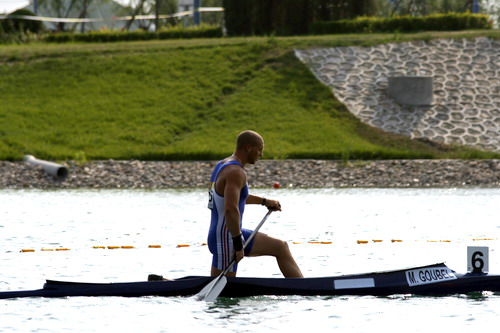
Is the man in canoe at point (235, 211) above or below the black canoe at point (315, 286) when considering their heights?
above

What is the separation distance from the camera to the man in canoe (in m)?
11.8

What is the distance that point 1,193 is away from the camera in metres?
29.4

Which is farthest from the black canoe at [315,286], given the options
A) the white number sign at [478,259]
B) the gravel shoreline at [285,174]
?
the gravel shoreline at [285,174]

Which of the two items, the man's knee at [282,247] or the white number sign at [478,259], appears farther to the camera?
the white number sign at [478,259]

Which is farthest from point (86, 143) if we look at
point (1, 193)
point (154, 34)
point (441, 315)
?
point (441, 315)

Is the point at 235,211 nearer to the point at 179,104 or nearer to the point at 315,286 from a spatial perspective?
the point at 315,286

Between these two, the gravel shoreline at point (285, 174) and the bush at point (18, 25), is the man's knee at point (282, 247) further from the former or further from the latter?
the bush at point (18, 25)

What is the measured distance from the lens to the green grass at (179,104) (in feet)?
111

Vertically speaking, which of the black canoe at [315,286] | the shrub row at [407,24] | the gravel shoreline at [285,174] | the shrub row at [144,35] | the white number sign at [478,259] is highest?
the shrub row at [407,24]

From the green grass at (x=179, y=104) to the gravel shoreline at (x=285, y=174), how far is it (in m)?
0.97

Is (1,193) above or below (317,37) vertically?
below

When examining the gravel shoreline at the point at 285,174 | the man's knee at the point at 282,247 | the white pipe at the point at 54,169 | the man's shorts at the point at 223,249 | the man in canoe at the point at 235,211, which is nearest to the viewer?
the man in canoe at the point at 235,211

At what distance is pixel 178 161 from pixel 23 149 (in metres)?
4.59

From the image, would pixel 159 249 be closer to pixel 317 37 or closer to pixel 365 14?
pixel 317 37
